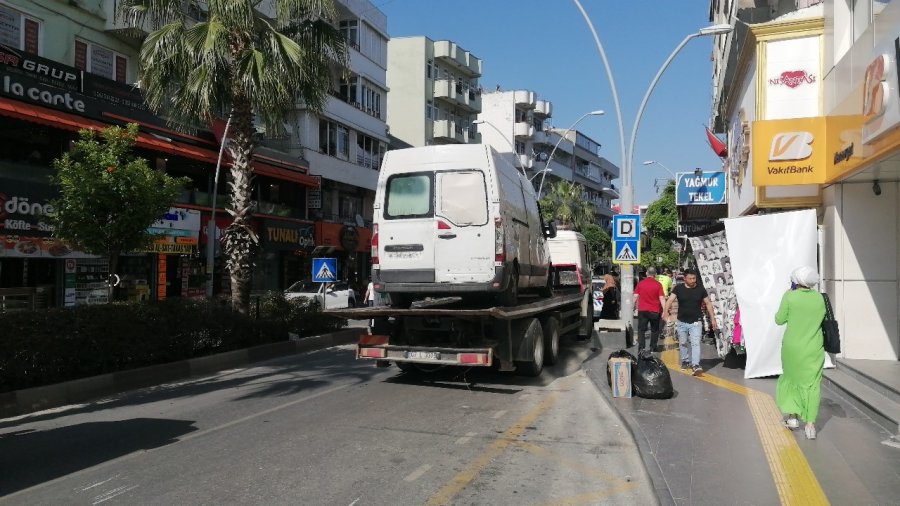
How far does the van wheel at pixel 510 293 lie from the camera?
1029 cm

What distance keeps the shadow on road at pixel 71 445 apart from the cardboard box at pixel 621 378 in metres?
5.22

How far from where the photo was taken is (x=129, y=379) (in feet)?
33.9

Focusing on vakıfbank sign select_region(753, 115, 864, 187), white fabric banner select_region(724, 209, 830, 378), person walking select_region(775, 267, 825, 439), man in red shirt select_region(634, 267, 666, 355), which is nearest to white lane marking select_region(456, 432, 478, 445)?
person walking select_region(775, 267, 825, 439)

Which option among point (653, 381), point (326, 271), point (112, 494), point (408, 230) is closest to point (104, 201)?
point (326, 271)

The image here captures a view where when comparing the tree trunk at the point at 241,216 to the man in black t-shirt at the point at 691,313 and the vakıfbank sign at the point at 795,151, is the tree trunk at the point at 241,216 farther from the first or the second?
the vakıfbank sign at the point at 795,151

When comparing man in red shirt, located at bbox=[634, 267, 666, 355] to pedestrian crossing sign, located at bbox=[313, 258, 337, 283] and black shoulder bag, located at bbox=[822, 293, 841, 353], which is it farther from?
pedestrian crossing sign, located at bbox=[313, 258, 337, 283]

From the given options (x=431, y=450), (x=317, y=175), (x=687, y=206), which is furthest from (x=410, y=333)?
(x=317, y=175)

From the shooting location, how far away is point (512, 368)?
10117 mm

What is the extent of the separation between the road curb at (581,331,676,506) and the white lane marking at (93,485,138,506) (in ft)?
13.4

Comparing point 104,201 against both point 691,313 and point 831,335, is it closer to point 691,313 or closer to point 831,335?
point 691,313

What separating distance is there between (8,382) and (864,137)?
11600mm

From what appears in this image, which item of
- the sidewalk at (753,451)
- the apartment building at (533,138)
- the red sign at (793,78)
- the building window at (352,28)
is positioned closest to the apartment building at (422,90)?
the apartment building at (533,138)

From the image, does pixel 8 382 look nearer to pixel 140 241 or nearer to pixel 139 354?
pixel 139 354

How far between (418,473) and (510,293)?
4.93 metres
